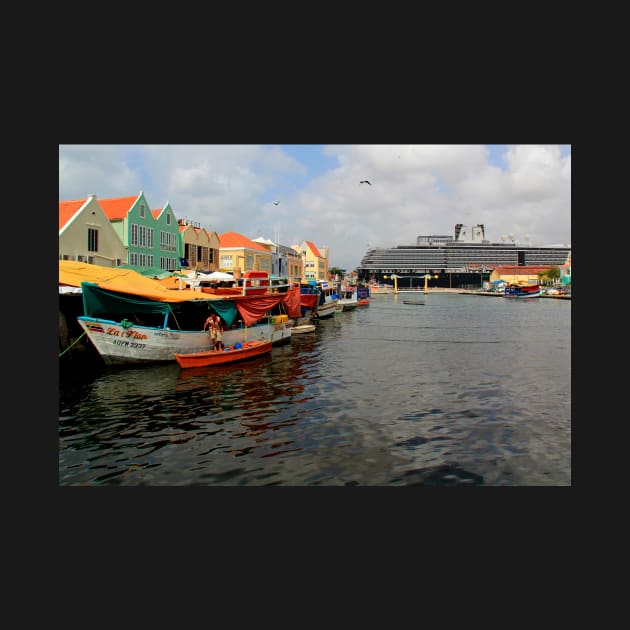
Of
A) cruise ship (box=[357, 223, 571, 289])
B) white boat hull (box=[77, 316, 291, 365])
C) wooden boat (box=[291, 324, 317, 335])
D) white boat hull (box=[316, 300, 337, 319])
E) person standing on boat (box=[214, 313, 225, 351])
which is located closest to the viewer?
white boat hull (box=[77, 316, 291, 365])

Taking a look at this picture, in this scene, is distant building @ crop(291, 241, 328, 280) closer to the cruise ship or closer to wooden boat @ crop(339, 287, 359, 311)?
wooden boat @ crop(339, 287, 359, 311)

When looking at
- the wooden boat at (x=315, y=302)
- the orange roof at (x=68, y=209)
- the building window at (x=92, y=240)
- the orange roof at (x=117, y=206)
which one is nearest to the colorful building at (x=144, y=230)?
the orange roof at (x=117, y=206)

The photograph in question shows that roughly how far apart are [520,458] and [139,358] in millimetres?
16506

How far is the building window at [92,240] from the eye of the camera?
110 feet

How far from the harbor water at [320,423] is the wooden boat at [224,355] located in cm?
52

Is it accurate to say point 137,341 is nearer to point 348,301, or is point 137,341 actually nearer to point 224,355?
point 224,355

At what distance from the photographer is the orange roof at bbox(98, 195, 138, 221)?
39188 mm

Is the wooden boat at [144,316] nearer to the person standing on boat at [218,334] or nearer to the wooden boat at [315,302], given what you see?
the person standing on boat at [218,334]

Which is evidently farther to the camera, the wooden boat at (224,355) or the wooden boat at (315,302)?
the wooden boat at (315,302)

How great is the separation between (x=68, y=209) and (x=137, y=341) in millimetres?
17692

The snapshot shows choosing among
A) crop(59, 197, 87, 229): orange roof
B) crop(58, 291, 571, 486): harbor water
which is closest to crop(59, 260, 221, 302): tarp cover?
crop(58, 291, 571, 486): harbor water

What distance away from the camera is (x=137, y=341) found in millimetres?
20688

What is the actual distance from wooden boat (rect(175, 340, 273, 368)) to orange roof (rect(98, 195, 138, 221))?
71.1 ft

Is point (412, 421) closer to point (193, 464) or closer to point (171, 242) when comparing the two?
point (193, 464)
